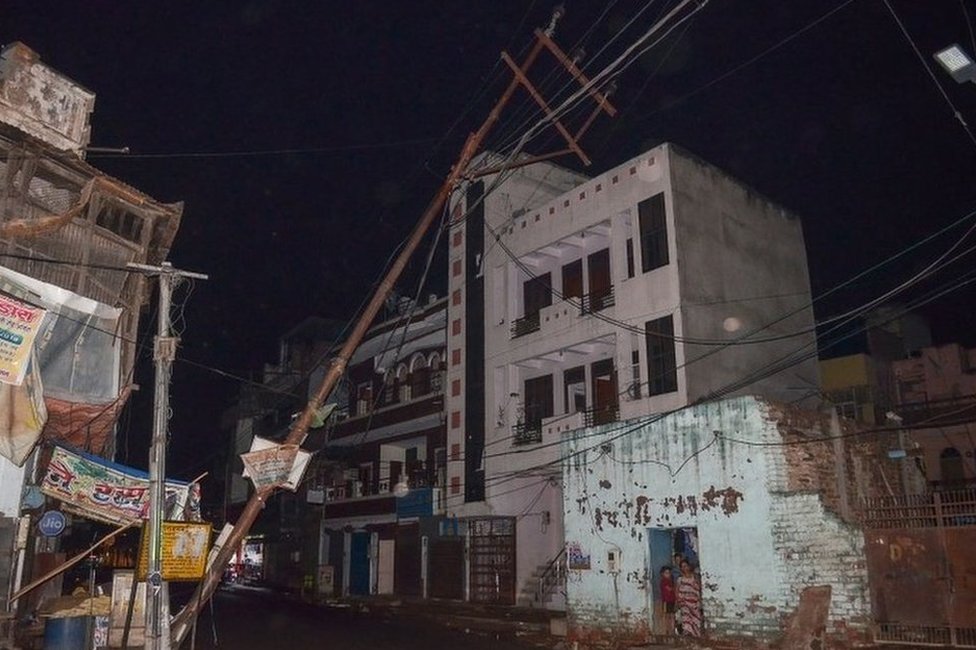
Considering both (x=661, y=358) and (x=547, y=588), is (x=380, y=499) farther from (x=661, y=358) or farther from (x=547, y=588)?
(x=661, y=358)

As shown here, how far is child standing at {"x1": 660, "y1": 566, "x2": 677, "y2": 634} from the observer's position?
17356 mm

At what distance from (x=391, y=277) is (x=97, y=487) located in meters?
7.33

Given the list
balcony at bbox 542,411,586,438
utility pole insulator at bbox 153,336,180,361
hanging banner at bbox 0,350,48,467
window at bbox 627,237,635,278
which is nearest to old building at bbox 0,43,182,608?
hanging banner at bbox 0,350,48,467

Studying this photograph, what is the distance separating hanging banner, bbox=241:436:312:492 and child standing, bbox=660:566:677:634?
8.55m

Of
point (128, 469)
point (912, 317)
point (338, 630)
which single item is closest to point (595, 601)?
point (338, 630)

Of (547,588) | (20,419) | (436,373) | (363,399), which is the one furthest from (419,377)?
(20,419)

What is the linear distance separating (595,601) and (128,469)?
11008 mm

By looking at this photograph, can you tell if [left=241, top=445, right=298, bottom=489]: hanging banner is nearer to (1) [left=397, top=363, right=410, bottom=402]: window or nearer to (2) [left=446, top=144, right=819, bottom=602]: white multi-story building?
(2) [left=446, top=144, right=819, bottom=602]: white multi-story building

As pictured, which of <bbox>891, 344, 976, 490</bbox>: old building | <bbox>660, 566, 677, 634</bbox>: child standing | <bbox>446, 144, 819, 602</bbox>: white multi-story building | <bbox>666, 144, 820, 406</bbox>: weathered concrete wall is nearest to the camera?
<bbox>660, 566, 677, 634</bbox>: child standing

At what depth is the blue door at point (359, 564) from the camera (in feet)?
131

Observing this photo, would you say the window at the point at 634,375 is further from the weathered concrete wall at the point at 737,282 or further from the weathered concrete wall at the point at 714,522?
the weathered concrete wall at the point at 714,522

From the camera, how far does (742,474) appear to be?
53.9 ft

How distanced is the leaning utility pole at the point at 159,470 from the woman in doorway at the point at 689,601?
1057 cm

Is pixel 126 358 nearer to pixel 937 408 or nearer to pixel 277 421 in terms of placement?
pixel 937 408
